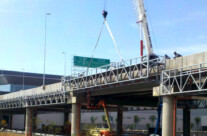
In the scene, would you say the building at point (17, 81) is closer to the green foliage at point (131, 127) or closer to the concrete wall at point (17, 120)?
the concrete wall at point (17, 120)

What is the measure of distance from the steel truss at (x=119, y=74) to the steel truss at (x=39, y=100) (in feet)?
14.2

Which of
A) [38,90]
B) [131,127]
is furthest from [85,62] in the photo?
[131,127]

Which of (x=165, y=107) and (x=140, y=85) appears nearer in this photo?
(x=165, y=107)

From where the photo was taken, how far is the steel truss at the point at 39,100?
52.7 meters

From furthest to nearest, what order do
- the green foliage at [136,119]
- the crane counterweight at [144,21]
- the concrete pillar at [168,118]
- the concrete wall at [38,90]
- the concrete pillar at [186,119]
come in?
the green foliage at [136,119]
the concrete wall at [38,90]
the concrete pillar at [186,119]
the crane counterweight at [144,21]
the concrete pillar at [168,118]

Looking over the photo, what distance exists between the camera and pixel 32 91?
218ft

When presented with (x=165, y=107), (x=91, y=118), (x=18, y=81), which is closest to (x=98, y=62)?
(x=165, y=107)

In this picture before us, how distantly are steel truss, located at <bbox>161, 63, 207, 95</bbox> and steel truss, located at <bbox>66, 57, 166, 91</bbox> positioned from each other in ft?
4.88

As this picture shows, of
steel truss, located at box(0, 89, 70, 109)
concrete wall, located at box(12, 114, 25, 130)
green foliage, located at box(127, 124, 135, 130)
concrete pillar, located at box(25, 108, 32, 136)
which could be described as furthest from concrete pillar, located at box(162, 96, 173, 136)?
concrete wall, located at box(12, 114, 25, 130)

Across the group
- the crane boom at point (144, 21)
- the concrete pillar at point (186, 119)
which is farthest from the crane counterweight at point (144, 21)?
the concrete pillar at point (186, 119)

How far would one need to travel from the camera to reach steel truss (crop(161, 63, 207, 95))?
2745cm

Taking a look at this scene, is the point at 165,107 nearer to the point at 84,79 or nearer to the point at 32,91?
the point at 84,79

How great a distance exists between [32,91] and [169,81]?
4079cm

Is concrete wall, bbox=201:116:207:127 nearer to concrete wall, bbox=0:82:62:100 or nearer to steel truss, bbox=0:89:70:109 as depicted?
steel truss, bbox=0:89:70:109
